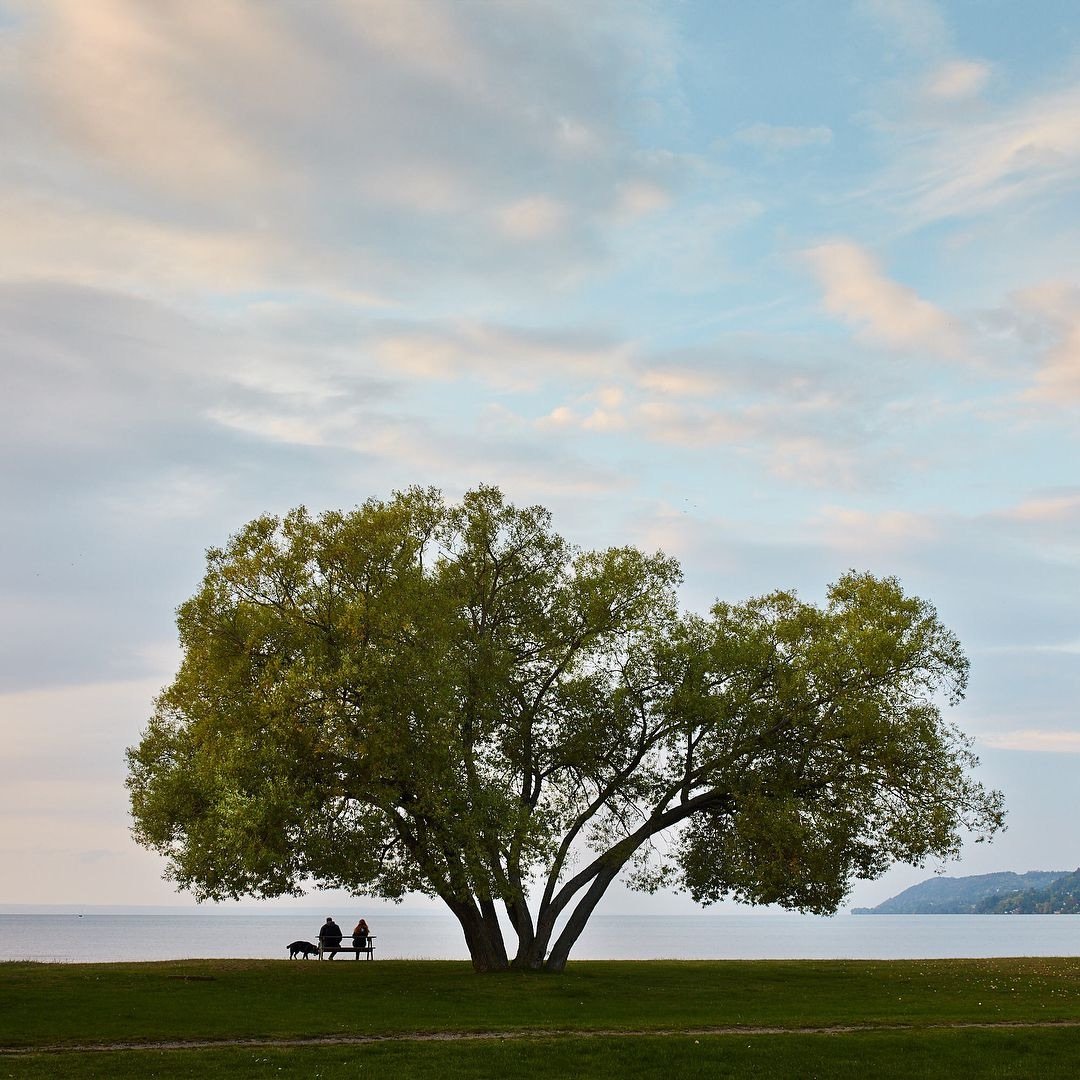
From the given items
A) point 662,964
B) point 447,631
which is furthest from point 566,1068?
point 662,964

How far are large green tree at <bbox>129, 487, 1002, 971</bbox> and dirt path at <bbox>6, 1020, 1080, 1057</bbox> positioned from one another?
1050 centimetres

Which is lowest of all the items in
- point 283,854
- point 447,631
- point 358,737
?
point 283,854

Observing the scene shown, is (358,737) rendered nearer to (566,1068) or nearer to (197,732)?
(197,732)

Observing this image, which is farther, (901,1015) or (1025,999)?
(1025,999)

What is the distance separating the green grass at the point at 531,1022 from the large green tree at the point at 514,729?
366 centimetres

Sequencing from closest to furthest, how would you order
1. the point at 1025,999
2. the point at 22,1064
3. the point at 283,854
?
the point at 22,1064, the point at 1025,999, the point at 283,854

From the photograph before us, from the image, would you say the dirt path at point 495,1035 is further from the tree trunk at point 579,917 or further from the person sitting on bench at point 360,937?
the person sitting on bench at point 360,937

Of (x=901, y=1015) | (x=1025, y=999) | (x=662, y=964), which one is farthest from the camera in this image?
(x=662, y=964)

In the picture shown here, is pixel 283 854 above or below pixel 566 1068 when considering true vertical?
above

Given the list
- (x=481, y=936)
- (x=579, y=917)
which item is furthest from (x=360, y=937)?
(x=579, y=917)

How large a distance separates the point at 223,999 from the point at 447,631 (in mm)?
13321

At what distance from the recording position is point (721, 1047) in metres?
24.3

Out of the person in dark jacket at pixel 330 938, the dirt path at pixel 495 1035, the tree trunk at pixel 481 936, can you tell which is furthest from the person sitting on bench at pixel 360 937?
the dirt path at pixel 495 1035

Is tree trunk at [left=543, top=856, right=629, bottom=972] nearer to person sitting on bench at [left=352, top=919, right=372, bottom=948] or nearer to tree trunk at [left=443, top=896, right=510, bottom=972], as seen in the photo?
tree trunk at [left=443, top=896, right=510, bottom=972]
